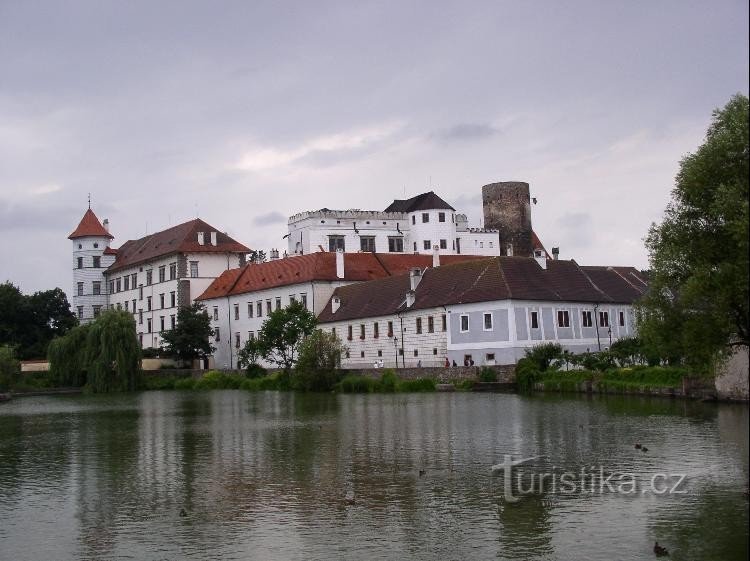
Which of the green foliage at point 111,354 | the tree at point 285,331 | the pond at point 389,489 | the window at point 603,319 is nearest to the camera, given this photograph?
the pond at point 389,489

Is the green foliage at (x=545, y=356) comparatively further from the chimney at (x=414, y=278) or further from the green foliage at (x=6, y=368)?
the green foliage at (x=6, y=368)

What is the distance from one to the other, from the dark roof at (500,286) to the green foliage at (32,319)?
3840 cm

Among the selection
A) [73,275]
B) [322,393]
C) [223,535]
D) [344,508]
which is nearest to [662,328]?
[344,508]

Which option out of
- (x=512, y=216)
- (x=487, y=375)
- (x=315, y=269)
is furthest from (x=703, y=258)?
(x=512, y=216)

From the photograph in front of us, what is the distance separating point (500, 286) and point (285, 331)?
1724 centimetres

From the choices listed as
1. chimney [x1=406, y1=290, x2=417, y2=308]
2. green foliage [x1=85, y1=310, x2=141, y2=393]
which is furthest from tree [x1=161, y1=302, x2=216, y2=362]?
chimney [x1=406, y1=290, x2=417, y2=308]

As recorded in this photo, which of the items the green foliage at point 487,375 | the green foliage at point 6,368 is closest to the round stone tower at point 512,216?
the green foliage at point 487,375

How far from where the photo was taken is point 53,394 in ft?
230

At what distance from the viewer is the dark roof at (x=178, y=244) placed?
99000 millimetres

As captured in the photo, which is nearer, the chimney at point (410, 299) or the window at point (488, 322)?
the window at point (488, 322)

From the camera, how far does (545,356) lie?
53.7m

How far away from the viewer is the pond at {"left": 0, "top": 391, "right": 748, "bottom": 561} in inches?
601

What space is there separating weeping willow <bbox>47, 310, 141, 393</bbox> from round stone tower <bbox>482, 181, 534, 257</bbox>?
48371mm

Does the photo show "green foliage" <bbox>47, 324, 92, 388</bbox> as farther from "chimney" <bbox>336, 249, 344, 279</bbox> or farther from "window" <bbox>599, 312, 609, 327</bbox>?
"window" <bbox>599, 312, 609, 327</bbox>
